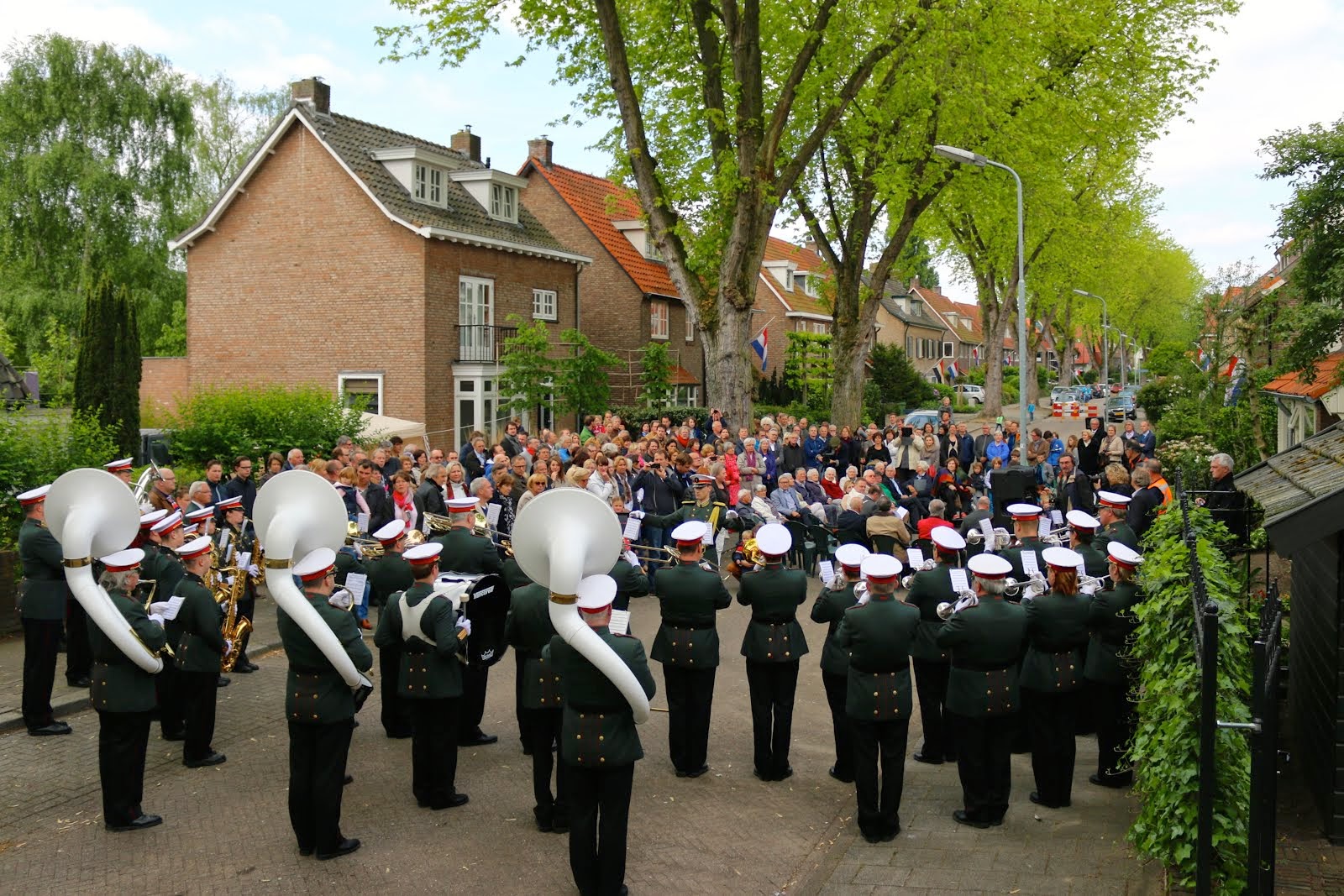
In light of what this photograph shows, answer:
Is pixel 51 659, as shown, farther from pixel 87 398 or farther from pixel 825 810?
pixel 87 398

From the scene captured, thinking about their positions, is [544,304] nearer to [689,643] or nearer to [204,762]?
[204,762]

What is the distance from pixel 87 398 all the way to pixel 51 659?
592 inches

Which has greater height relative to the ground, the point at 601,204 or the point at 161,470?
the point at 601,204

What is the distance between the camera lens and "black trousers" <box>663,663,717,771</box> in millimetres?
8648

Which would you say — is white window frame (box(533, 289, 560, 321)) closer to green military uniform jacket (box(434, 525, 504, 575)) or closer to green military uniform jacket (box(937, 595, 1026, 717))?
green military uniform jacket (box(434, 525, 504, 575))

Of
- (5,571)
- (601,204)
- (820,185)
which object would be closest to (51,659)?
(5,571)

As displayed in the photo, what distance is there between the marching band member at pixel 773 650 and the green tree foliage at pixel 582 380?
20.3 metres

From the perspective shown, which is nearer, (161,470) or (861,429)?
(161,470)

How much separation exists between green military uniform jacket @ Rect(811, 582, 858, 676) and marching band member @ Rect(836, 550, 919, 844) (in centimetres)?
79

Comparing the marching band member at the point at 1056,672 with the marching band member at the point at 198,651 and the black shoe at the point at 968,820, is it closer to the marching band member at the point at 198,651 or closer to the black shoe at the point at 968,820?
the black shoe at the point at 968,820

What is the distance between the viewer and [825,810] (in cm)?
806

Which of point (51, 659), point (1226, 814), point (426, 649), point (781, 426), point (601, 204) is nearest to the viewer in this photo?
point (1226, 814)

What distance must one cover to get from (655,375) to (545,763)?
2582 centimetres

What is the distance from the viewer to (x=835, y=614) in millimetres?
8453
